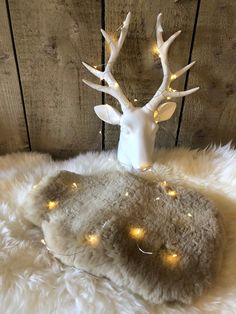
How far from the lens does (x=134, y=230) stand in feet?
2.33

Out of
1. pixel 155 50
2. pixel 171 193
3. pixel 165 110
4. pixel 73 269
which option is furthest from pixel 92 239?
pixel 155 50

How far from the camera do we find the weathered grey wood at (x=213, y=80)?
0.76 m

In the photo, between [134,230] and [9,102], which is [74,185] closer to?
[134,230]

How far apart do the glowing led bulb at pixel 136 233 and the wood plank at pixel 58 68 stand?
34 centimetres

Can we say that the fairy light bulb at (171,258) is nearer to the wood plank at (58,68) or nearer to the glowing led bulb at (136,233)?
the glowing led bulb at (136,233)

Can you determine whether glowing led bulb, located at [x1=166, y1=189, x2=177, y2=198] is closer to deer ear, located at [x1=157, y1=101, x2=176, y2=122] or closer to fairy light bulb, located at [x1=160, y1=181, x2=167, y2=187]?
fairy light bulb, located at [x1=160, y1=181, x2=167, y2=187]

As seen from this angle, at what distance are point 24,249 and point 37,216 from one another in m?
0.08

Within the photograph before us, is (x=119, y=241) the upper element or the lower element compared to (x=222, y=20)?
lower

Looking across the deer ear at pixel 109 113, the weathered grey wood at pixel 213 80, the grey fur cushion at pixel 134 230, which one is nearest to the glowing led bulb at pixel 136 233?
the grey fur cushion at pixel 134 230

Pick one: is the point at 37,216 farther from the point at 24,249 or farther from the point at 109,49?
the point at 109,49

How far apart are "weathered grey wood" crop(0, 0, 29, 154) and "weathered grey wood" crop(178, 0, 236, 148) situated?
0.43m

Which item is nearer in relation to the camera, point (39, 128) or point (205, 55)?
point (205, 55)

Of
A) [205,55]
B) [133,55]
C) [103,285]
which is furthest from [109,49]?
[103,285]

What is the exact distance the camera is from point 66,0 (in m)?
0.74
